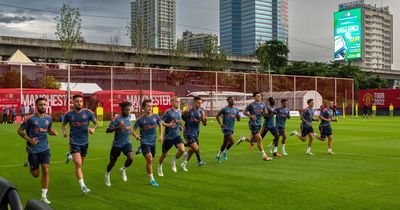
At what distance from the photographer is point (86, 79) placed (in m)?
45.4

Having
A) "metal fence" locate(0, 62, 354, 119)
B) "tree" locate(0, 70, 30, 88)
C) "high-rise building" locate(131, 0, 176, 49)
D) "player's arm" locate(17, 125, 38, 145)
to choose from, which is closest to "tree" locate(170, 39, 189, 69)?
"high-rise building" locate(131, 0, 176, 49)

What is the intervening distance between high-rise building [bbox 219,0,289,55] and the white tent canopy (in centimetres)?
11422

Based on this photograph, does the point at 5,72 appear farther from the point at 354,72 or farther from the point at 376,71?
the point at 376,71

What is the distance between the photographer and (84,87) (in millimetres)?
45594

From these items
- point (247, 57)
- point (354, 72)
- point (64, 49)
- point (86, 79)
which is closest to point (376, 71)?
point (354, 72)

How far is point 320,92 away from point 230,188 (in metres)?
53.3

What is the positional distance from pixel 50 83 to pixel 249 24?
12495 centimetres

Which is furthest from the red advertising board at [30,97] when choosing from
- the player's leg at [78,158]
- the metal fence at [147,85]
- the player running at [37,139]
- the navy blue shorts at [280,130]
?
the player running at [37,139]

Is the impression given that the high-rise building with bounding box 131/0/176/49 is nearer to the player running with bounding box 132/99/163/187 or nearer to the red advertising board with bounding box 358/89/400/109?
the red advertising board with bounding box 358/89/400/109

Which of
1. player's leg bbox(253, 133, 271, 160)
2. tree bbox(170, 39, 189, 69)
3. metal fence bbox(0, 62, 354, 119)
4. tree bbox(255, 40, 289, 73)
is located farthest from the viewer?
tree bbox(255, 40, 289, 73)

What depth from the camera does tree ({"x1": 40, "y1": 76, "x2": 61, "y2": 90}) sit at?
43812 mm

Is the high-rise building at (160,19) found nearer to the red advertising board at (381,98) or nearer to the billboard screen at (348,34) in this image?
the billboard screen at (348,34)

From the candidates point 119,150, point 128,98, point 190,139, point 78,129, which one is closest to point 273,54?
point 128,98

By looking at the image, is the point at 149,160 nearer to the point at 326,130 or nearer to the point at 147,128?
the point at 147,128
